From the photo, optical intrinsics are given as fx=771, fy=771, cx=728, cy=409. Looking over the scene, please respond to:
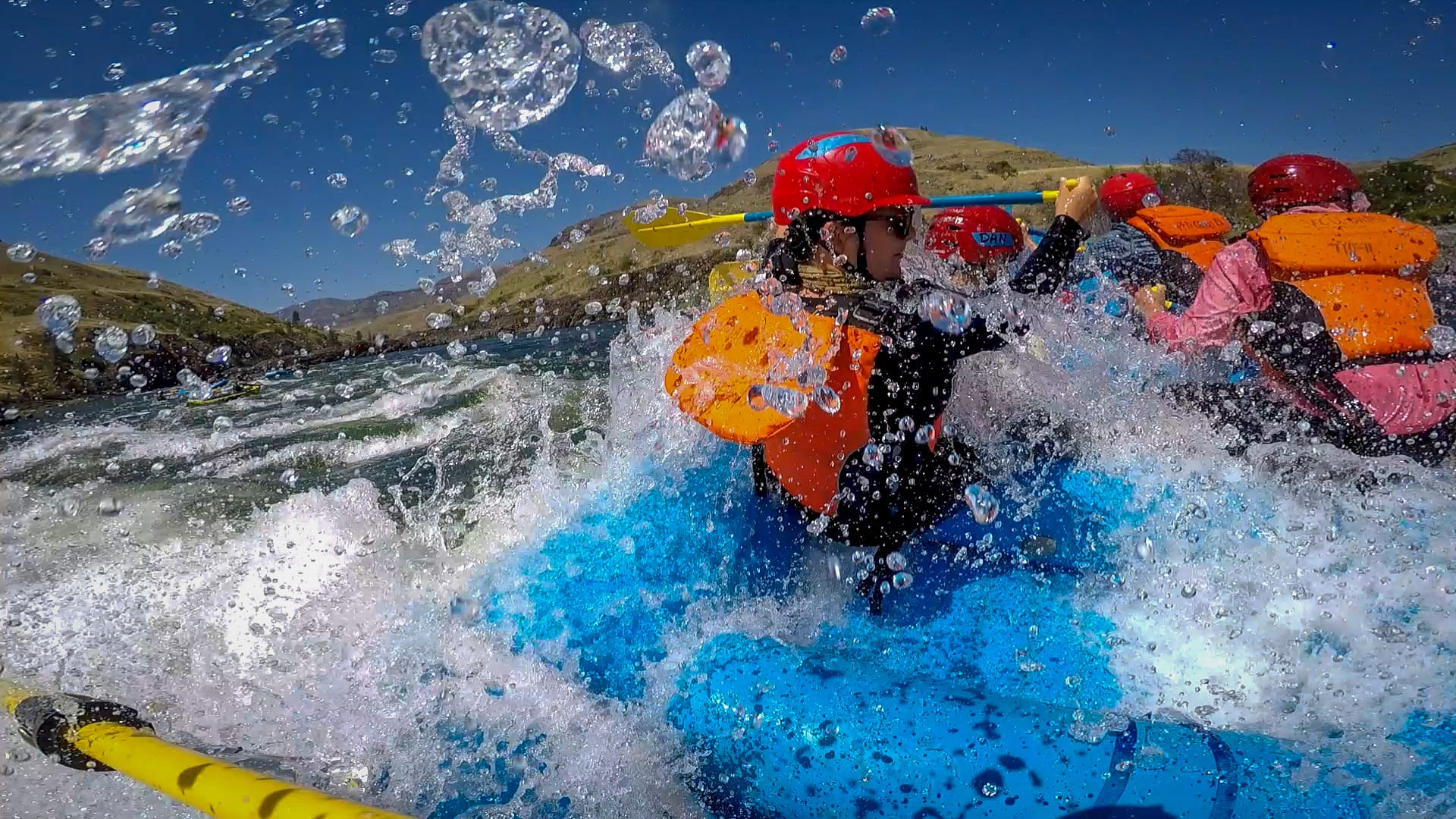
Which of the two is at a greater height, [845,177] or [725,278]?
[845,177]

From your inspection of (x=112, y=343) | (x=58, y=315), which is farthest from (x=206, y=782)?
(x=112, y=343)

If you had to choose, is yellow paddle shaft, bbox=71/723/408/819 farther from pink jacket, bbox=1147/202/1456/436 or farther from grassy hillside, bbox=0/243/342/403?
grassy hillside, bbox=0/243/342/403

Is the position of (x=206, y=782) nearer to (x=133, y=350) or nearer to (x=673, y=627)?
(x=673, y=627)

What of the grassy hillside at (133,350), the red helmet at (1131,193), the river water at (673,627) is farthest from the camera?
the grassy hillside at (133,350)

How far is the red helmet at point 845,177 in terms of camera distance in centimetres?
253

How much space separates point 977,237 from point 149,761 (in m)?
4.80

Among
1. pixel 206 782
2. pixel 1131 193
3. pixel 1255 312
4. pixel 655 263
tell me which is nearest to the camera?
pixel 206 782

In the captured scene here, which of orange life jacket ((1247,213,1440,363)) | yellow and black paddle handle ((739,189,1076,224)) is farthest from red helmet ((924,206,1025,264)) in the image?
orange life jacket ((1247,213,1440,363))

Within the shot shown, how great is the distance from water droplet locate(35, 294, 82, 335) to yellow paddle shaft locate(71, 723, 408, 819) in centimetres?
203

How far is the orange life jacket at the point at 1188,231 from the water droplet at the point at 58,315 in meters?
6.34

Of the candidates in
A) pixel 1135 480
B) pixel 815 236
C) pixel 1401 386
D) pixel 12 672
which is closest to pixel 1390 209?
pixel 1401 386

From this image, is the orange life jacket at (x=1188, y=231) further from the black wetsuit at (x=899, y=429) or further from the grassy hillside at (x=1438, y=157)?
the grassy hillside at (x=1438, y=157)

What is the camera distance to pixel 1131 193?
6102 millimetres

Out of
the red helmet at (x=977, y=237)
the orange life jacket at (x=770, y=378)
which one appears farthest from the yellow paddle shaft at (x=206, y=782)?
the red helmet at (x=977, y=237)
